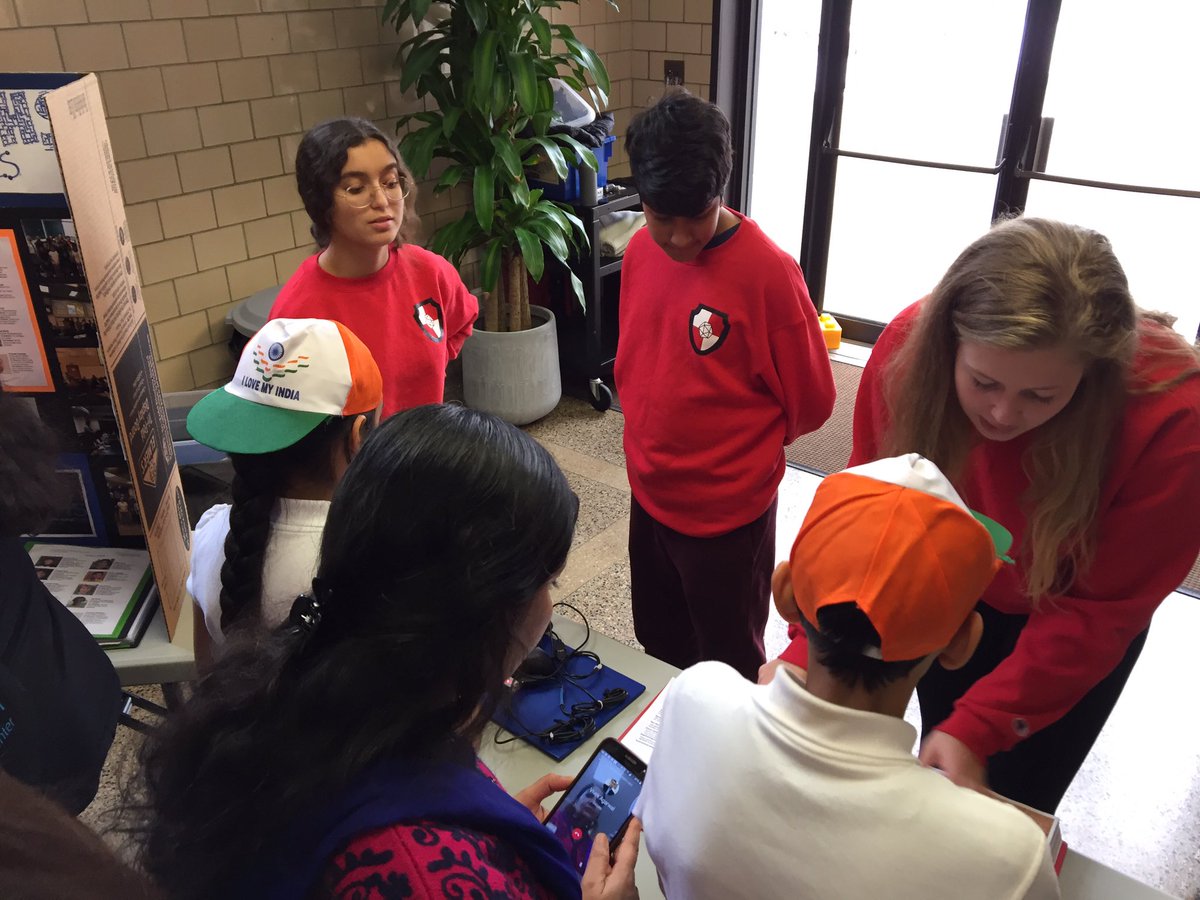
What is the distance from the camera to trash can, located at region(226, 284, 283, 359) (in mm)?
2945

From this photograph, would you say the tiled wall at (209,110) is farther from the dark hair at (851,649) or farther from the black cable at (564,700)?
the dark hair at (851,649)

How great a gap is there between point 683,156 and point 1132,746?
1.80 metres

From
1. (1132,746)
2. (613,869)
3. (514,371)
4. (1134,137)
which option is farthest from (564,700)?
(1134,137)

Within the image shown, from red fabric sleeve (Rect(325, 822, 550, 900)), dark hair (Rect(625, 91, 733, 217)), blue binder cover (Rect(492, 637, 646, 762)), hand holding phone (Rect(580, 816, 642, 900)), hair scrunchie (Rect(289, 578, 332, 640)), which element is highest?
dark hair (Rect(625, 91, 733, 217))

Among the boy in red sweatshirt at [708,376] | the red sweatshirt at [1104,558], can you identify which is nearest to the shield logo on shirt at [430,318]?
the boy in red sweatshirt at [708,376]

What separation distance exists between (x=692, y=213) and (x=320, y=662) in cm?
110

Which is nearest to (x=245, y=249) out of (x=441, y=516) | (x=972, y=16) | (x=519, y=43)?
(x=519, y=43)

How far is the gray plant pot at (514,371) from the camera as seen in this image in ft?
11.5

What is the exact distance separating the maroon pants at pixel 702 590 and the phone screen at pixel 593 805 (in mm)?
710

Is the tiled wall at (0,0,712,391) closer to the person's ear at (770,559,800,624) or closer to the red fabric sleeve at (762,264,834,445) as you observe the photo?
the red fabric sleeve at (762,264,834,445)

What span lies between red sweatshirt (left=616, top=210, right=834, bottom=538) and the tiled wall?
1882 millimetres

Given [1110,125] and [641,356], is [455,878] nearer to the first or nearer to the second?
[641,356]

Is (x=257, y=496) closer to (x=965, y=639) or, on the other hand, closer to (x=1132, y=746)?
(x=965, y=639)

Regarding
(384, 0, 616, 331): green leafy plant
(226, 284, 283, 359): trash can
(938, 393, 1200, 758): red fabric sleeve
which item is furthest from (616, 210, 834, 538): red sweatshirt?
(226, 284, 283, 359): trash can
